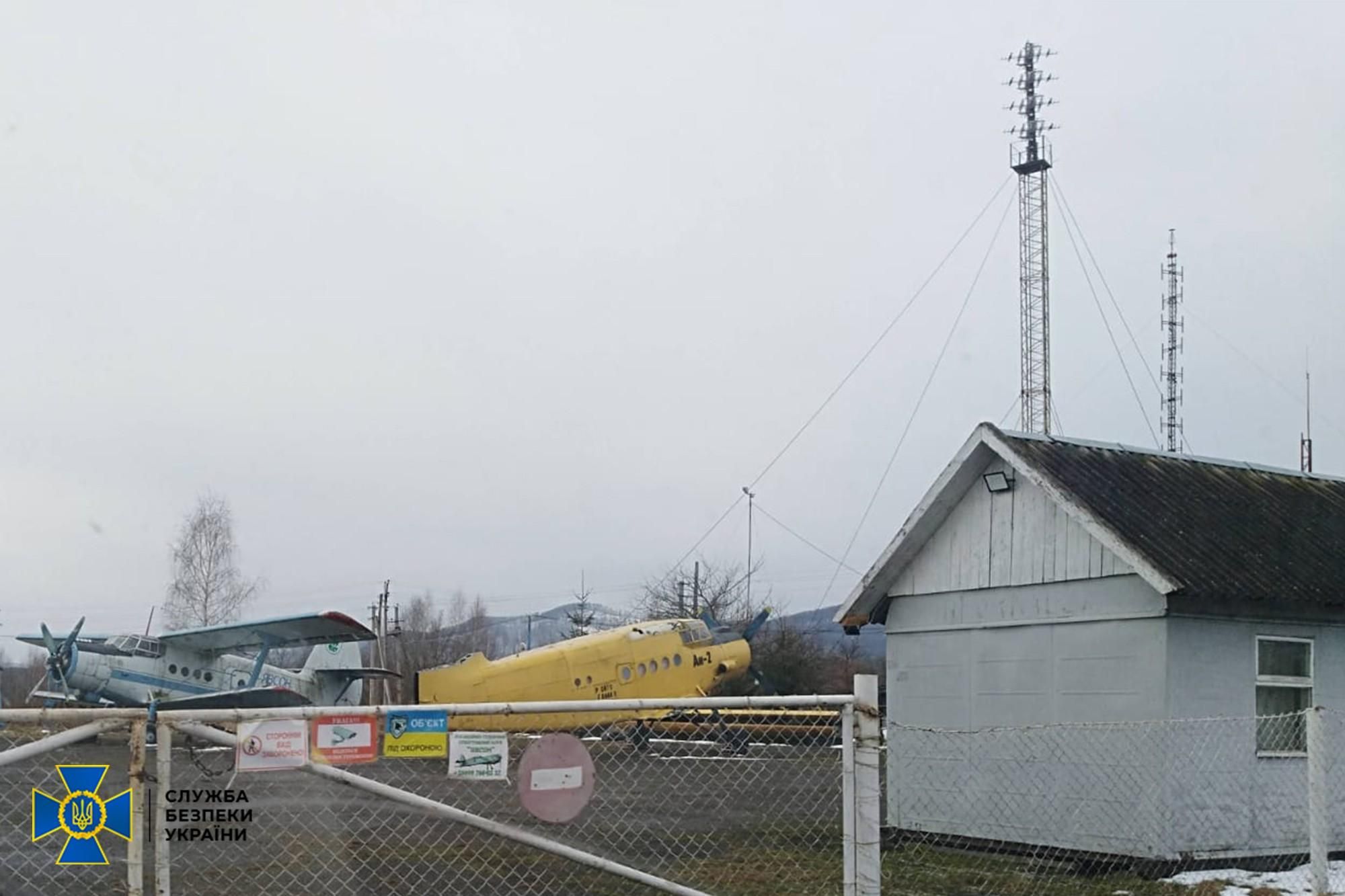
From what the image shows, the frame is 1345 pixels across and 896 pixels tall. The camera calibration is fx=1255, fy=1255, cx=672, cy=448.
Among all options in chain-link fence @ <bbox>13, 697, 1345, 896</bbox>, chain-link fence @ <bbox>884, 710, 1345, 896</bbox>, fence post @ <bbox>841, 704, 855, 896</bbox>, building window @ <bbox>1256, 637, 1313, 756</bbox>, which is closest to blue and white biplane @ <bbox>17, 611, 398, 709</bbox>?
chain-link fence @ <bbox>13, 697, 1345, 896</bbox>

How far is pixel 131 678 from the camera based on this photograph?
28.9 m

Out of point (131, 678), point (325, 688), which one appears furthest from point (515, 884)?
point (325, 688)

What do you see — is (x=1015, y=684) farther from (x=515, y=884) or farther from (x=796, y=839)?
(x=515, y=884)

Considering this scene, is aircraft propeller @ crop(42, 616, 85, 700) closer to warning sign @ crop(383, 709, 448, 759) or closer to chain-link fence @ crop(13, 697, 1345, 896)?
chain-link fence @ crop(13, 697, 1345, 896)

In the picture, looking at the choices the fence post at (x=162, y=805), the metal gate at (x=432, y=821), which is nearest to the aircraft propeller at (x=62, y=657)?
the metal gate at (x=432, y=821)

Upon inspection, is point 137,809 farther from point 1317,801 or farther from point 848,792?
point 1317,801

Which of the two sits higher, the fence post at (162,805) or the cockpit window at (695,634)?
the fence post at (162,805)

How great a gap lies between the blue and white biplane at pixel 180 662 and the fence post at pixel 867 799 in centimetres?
2225

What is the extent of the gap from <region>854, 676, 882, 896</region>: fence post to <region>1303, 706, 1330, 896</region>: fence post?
4091 millimetres

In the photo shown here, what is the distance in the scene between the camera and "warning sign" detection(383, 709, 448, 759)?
194 inches

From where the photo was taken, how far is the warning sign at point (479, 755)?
5.00 meters

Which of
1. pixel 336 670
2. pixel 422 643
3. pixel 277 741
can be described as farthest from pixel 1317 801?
pixel 422 643

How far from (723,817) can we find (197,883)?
23.1ft

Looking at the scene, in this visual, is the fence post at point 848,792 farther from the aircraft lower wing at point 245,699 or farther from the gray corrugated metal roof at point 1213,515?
the aircraft lower wing at point 245,699
